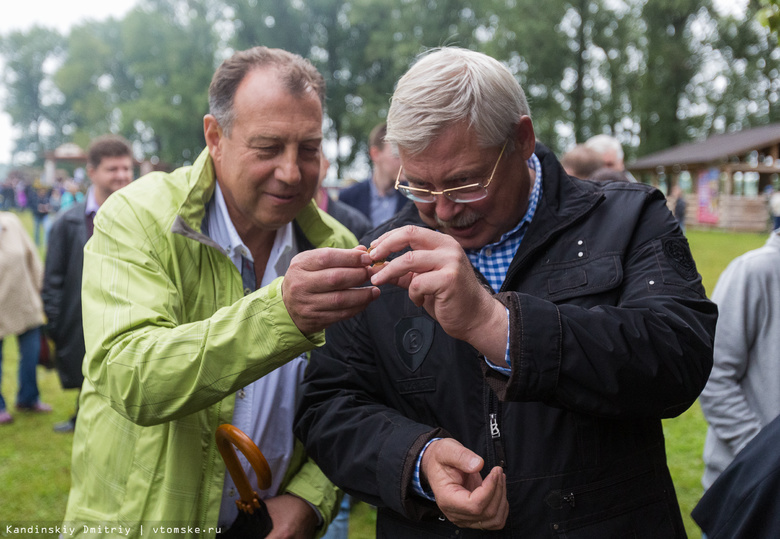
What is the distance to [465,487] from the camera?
1.82 m

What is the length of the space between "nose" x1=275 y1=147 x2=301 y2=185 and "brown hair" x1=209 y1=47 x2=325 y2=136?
0.22 metres

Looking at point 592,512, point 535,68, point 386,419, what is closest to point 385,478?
point 386,419

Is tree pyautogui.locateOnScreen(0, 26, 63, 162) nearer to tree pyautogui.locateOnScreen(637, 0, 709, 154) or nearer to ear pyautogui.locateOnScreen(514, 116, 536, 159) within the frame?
tree pyautogui.locateOnScreen(637, 0, 709, 154)

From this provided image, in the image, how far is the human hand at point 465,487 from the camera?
1.70 m

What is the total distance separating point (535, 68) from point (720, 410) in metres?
35.7

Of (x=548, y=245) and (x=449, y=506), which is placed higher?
(x=548, y=245)

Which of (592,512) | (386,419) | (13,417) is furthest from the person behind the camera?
(13,417)

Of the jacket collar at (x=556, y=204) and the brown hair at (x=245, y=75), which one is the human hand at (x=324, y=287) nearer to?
the jacket collar at (x=556, y=204)

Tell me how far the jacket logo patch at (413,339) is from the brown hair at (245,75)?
0.96 metres

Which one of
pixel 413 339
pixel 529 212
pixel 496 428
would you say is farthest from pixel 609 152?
pixel 496 428

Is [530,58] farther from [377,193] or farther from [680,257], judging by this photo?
[680,257]

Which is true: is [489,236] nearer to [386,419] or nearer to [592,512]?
[386,419]

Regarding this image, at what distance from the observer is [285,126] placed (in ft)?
7.79

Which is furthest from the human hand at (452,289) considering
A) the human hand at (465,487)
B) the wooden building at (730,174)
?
the wooden building at (730,174)
